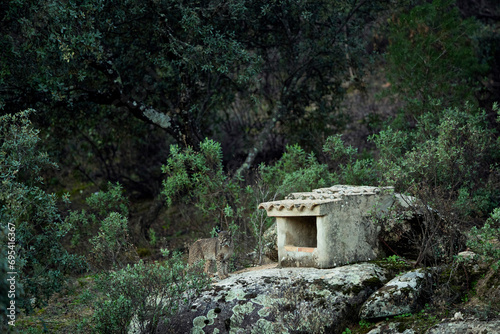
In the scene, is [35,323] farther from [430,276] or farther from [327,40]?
[327,40]

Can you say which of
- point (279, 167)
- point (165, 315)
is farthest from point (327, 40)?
point (165, 315)

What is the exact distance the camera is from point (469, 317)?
845cm

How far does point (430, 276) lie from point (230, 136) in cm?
1377

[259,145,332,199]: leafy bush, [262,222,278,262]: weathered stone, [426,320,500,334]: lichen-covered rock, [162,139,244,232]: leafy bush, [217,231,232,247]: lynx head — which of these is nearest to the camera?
[426,320,500,334]: lichen-covered rock

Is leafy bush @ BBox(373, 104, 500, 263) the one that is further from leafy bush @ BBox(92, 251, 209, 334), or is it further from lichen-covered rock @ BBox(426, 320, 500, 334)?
leafy bush @ BBox(92, 251, 209, 334)

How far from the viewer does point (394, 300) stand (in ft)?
30.0

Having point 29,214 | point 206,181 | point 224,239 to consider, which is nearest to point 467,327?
point 224,239

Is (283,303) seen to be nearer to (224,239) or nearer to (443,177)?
(224,239)

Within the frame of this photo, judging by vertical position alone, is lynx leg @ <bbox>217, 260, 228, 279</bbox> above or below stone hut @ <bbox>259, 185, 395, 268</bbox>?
below

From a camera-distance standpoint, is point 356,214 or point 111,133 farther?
point 111,133

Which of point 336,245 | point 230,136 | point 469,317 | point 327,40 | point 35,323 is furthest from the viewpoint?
point 230,136

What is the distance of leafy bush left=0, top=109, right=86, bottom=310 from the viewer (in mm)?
9648

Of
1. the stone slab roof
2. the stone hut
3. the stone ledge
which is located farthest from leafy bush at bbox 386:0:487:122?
the stone ledge

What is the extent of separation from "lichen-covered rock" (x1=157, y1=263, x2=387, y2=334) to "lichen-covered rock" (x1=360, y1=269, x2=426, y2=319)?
0.36 m
